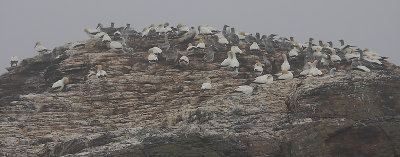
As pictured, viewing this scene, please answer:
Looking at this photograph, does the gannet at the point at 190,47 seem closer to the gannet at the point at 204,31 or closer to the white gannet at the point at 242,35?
the gannet at the point at 204,31

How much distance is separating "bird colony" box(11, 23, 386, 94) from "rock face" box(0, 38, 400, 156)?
52 centimetres

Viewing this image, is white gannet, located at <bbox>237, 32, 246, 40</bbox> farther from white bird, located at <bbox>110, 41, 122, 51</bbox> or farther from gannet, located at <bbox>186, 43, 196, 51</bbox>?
white bird, located at <bbox>110, 41, 122, 51</bbox>

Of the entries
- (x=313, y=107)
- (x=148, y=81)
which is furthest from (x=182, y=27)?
(x=313, y=107)

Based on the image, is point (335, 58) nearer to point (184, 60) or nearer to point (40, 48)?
point (184, 60)

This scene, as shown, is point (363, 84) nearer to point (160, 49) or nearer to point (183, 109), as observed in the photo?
point (183, 109)

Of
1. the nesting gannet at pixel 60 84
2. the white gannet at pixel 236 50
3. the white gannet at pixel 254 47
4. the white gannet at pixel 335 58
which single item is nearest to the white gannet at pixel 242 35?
the white gannet at pixel 254 47

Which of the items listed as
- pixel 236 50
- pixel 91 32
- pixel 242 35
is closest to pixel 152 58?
pixel 236 50

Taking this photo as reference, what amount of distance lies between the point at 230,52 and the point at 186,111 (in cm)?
968

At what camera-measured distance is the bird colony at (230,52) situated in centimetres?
3010

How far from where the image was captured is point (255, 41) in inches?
1470

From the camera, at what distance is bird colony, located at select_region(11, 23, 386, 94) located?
30.1 metres

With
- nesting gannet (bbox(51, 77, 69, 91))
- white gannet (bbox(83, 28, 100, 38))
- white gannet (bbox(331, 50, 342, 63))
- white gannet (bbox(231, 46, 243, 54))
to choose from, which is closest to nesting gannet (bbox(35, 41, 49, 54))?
white gannet (bbox(83, 28, 100, 38))

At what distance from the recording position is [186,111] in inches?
901

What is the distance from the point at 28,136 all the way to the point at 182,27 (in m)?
18.4
